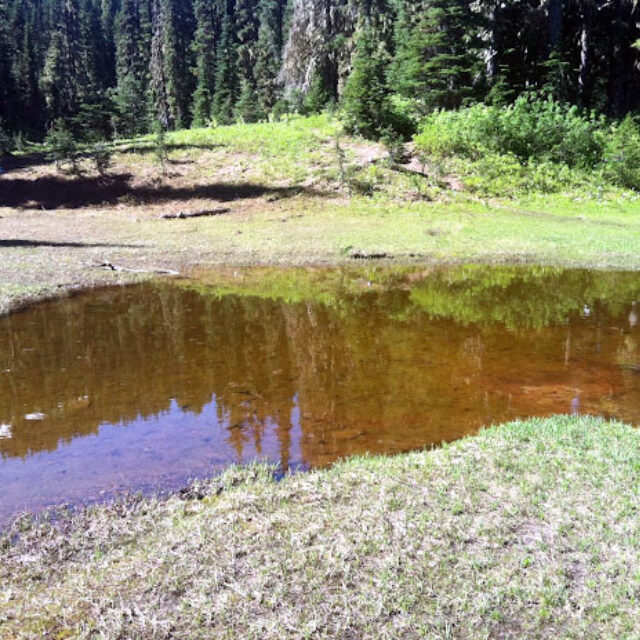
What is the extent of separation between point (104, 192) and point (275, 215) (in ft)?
43.3

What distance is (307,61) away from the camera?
210 ft

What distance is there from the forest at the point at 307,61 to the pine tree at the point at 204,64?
0.91 ft

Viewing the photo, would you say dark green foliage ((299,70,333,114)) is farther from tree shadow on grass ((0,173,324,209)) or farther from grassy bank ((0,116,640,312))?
tree shadow on grass ((0,173,324,209))

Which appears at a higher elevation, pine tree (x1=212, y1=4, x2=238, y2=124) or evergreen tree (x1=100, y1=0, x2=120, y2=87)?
evergreen tree (x1=100, y1=0, x2=120, y2=87)

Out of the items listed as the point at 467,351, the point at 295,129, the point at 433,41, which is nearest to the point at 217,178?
the point at 295,129

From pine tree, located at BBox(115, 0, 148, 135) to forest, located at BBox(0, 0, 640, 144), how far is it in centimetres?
24

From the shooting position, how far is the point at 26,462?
686 centimetres

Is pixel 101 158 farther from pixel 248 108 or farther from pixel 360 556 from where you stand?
pixel 360 556

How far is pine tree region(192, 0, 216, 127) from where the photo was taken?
69.2 metres

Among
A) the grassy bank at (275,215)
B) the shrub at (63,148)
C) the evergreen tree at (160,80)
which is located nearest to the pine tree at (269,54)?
the evergreen tree at (160,80)

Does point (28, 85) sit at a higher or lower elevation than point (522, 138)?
higher

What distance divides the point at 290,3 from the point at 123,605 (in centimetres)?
10050

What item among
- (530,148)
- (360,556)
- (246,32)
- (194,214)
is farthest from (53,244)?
(246,32)

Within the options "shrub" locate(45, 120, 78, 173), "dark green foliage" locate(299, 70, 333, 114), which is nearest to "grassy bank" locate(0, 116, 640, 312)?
"shrub" locate(45, 120, 78, 173)
